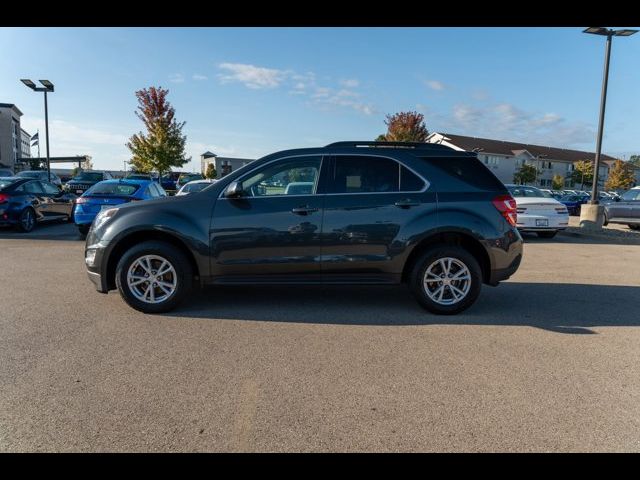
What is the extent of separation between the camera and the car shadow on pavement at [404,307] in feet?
15.8

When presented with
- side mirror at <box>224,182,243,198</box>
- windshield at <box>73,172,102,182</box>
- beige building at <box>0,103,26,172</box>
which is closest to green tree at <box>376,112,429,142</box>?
windshield at <box>73,172,102,182</box>

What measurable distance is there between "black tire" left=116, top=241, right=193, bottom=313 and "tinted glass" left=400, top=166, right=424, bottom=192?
2657mm

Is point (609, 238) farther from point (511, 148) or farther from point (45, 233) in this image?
point (511, 148)

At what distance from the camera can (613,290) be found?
6.46 m

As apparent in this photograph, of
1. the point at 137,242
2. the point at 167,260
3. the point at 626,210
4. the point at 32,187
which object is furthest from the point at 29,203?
the point at 626,210

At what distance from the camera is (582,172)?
71.4 meters

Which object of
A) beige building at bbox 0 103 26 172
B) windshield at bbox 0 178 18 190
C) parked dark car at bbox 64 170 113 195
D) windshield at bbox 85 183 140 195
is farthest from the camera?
beige building at bbox 0 103 26 172

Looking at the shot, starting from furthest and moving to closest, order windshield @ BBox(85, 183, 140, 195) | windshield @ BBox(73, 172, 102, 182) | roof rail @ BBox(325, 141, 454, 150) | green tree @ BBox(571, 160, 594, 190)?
green tree @ BBox(571, 160, 594, 190) < windshield @ BBox(73, 172, 102, 182) < windshield @ BBox(85, 183, 140, 195) < roof rail @ BBox(325, 141, 454, 150)

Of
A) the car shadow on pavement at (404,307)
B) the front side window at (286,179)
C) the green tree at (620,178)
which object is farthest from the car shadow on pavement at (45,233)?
the green tree at (620,178)

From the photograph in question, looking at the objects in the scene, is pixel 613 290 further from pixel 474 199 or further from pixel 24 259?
pixel 24 259

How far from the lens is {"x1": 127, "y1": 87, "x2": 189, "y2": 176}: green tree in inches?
1342

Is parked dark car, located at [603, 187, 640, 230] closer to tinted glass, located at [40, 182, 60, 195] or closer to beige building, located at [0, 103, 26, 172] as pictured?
tinted glass, located at [40, 182, 60, 195]
